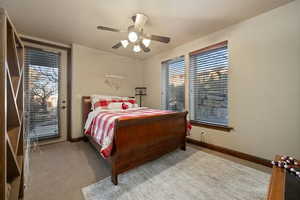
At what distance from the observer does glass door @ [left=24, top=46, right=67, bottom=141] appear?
289cm

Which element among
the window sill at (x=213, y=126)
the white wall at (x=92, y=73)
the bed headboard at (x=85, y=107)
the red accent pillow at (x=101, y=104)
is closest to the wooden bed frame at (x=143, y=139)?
the window sill at (x=213, y=126)

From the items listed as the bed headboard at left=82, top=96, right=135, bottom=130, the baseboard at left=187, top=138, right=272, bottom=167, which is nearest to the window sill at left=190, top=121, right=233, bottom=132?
the baseboard at left=187, top=138, right=272, bottom=167

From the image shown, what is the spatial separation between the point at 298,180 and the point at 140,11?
103 inches

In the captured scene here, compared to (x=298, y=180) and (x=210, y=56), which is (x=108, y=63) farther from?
(x=298, y=180)

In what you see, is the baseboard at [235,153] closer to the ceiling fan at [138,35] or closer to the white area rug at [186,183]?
→ the white area rug at [186,183]

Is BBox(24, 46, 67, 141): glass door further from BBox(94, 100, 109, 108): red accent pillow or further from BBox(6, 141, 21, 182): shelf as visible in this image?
BBox(6, 141, 21, 182): shelf

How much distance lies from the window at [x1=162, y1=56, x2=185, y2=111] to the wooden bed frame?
1.01 metres

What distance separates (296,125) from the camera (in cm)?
184

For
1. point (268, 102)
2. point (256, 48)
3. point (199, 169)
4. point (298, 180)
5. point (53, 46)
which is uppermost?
point (53, 46)

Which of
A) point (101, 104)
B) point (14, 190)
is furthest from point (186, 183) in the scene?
point (101, 104)

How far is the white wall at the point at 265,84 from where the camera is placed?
187 centimetres

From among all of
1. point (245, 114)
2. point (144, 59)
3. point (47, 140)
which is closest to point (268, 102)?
point (245, 114)

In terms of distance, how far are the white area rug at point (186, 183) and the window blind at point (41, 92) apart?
2.33m

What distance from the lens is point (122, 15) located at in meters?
2.16
